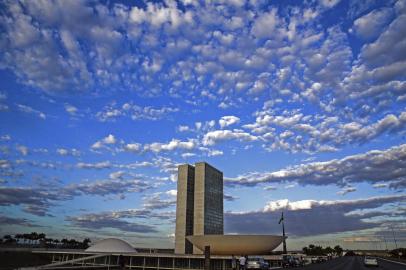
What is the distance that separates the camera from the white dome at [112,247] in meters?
135

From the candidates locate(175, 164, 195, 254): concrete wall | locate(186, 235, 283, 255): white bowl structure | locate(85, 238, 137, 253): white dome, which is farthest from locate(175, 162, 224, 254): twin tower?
locate(186, 235, 283, 255): white bowl structure

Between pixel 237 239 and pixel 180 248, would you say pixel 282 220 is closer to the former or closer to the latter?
pixel 237 239

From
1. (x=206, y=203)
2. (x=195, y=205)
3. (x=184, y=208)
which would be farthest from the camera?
(x=206, y=203)

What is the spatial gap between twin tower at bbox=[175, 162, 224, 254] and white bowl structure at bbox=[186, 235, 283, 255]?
64675mm

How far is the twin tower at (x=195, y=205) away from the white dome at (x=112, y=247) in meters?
36.0

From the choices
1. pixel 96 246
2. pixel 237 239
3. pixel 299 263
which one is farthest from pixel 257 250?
pixel 96 246

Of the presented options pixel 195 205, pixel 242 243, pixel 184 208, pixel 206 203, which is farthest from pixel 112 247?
pixel 242 243

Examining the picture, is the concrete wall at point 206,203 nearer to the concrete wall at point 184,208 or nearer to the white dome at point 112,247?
the concrete wall at point 184,208

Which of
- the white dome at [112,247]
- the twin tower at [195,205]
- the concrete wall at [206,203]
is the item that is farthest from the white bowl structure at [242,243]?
the concrete wall at [206,203]

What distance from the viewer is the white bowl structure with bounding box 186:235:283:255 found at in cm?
10200

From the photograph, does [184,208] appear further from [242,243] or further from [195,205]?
[242,243]

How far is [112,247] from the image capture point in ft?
452

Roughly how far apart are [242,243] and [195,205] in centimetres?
7921

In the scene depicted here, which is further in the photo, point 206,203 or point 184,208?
point 206,203
